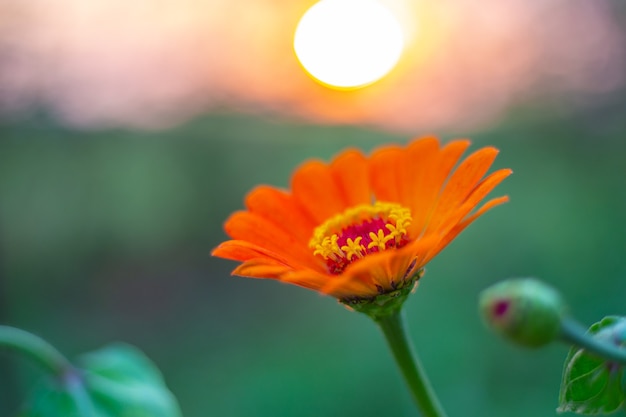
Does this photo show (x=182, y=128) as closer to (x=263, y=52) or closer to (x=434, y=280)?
(x=263, y=52)

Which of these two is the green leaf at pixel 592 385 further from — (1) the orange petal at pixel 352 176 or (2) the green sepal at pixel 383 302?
(1) the orange petal at pixel 352 176

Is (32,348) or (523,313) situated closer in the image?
(523,313)

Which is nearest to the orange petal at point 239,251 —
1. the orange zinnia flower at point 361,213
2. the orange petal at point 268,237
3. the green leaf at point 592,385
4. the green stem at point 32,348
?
the orange zinnia flower at point 361,213

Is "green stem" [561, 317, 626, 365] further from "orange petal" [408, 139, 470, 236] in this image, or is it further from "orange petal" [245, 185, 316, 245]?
"orange petal" [245, 185, 316, 245]

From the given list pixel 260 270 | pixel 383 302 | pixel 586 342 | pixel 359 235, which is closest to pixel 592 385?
pixel 586 342

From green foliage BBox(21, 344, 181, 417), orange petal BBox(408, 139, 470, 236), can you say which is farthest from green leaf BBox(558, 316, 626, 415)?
green foliage BBox(21, 344, 181, 417)

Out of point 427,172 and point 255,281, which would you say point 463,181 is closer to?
point 427,172
